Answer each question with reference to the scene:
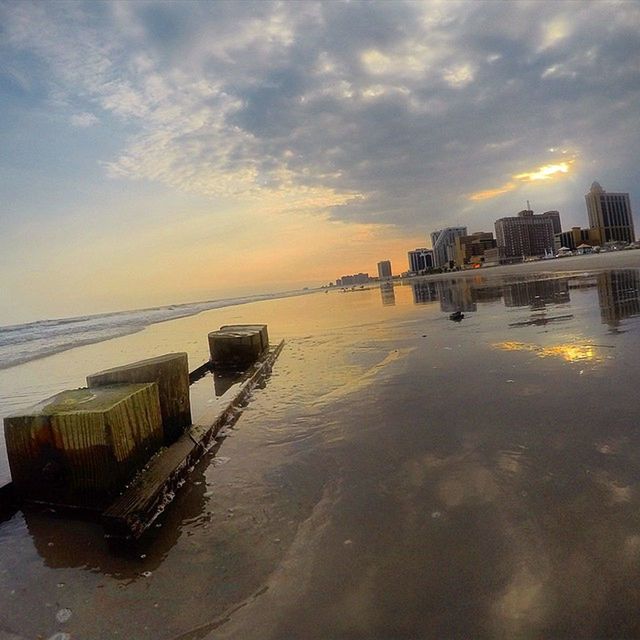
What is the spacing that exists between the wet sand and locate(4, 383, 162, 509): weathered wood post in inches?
9.5

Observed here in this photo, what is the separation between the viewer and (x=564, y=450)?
333cm

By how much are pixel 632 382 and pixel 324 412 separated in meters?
3.58

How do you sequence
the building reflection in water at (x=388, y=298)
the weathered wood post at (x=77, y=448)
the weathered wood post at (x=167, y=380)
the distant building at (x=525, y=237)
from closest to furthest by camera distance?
the weathered wood post at (x=77, y=448) → the weathered wood post at (x=167, y=380) → the building reflection in water at (x=388, y=298) → the distant building at (x=525, y=237)

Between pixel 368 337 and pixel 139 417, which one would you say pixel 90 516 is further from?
pixel 368 337

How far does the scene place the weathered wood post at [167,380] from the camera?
159 inches

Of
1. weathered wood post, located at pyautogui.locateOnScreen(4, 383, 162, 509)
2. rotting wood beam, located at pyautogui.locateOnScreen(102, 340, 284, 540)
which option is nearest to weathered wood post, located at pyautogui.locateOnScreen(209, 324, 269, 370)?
rotting wood beam, located at pyautogui.locateOnScreen(102, 340, 284, 540)

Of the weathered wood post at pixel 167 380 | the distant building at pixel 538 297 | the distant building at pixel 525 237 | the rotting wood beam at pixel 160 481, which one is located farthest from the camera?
the distant building at pixel 525 237

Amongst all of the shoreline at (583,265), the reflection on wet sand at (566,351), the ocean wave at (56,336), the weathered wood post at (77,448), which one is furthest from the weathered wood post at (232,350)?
the shoreline at (583,265)

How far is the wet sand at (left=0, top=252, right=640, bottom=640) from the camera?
1.98 m

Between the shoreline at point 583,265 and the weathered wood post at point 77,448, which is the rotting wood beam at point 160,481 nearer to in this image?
the weathered wood post at point 77,448

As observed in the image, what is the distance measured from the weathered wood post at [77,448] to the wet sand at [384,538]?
24 centimetres

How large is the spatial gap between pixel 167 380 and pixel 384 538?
8.96ft

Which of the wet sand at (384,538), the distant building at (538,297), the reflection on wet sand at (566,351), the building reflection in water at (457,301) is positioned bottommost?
the wet sand at (384,538)

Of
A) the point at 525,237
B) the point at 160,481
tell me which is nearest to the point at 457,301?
the point at 160,481
